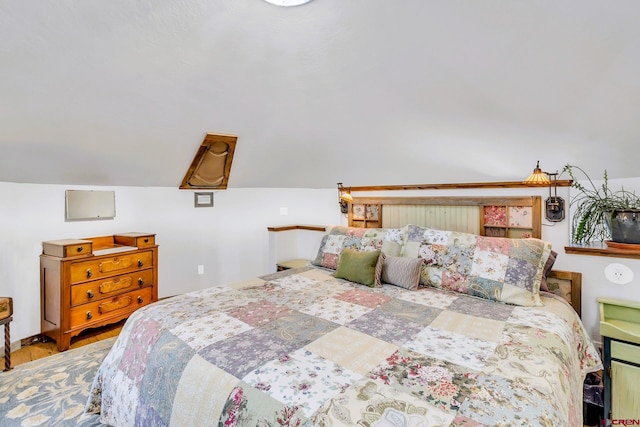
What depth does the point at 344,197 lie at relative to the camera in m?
3.50

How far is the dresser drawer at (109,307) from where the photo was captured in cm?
276

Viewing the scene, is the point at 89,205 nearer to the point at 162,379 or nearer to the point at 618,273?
the point at 162,379

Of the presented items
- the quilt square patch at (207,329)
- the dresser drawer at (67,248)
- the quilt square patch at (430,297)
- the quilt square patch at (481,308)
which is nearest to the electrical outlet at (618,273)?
the quilt square patch at (481,308)

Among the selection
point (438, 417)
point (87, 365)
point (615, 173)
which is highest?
point (615, 173)

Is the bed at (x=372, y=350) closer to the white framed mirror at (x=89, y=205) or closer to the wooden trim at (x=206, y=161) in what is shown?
the wooden trim at (x=206, y=161)

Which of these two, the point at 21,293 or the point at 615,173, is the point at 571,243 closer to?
the point at 615,173

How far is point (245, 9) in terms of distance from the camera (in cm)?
158

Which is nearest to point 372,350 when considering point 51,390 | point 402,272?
point 402,272

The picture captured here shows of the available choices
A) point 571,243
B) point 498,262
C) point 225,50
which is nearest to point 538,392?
point 498,262

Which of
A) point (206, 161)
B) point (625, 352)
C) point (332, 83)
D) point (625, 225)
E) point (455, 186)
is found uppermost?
point (332, 83)

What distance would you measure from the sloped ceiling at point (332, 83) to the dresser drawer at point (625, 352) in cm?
107

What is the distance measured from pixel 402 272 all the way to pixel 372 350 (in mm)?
1002

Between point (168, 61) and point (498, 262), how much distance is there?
2351 mm

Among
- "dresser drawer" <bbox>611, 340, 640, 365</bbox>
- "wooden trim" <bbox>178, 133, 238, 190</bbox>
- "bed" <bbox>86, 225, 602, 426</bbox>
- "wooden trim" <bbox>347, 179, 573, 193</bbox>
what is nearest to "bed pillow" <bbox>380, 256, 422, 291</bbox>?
"bed" <bbox>86, 225, 602, 426</bbox>
